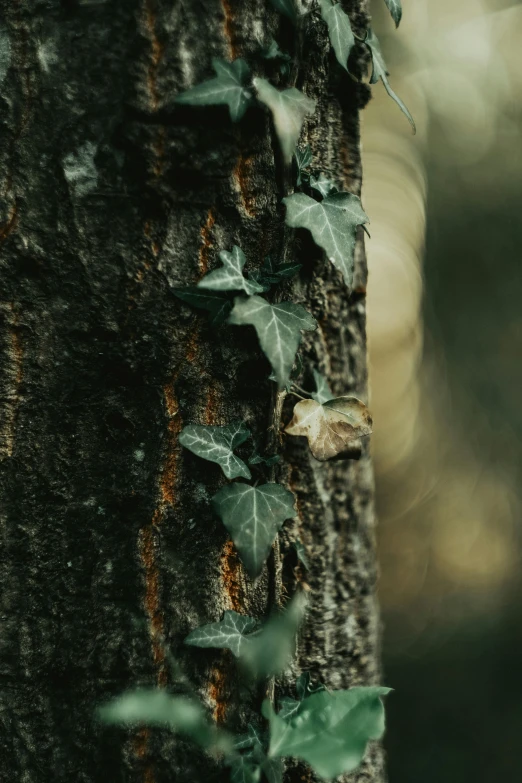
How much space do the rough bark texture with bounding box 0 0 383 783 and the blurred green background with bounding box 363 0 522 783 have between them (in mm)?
4493

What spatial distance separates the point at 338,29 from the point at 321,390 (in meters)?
0.43

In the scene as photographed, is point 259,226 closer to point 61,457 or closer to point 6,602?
point 61,457

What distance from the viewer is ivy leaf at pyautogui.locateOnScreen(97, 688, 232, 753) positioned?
2.14 ft

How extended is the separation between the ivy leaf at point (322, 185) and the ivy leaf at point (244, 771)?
2.13 feet

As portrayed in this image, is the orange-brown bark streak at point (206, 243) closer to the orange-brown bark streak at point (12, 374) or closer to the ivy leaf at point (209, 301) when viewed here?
the ivy leaf at point (209, 301)

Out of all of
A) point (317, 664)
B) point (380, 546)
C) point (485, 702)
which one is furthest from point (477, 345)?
point (317, 664)

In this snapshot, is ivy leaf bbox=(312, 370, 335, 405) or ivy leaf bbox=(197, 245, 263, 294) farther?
ivy leaf bbox=(312, 370, 335, 405)

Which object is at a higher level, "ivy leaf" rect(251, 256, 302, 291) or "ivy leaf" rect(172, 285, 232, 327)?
"ivy leaf" rect(251, 256, 302, 291)

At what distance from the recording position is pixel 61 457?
2.19ft

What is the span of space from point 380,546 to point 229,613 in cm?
560

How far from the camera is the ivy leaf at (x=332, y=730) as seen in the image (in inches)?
22.4

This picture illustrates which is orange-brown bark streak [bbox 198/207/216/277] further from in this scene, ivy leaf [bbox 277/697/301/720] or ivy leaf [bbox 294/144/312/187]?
ivy leaf [bbox 277/697/301/720]

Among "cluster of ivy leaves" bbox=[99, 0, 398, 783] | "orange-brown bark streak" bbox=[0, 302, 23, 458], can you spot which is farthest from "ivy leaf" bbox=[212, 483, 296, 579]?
"orange-brown bark streak" bbox=[0, 302, 23, 458]

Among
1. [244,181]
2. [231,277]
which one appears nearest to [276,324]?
[231,277]
